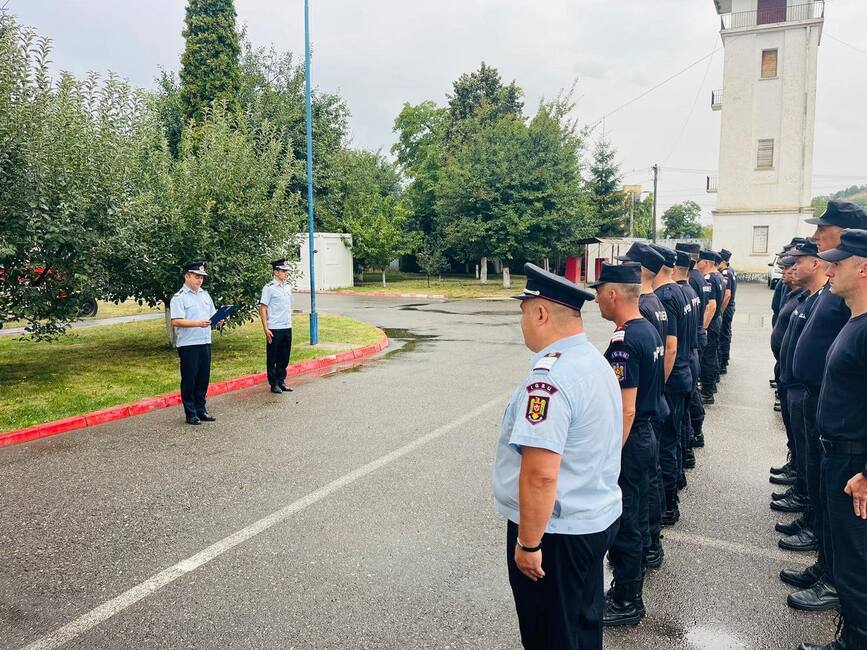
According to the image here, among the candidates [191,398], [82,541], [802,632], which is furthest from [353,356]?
[802,632]

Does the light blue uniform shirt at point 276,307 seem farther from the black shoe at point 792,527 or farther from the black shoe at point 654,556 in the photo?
the black shoe at point 792,527

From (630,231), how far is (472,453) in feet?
155

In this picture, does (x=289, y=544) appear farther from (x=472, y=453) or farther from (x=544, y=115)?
(x=544, y=115)

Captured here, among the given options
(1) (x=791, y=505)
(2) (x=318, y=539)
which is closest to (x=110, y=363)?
(2) (x=318, y=539)

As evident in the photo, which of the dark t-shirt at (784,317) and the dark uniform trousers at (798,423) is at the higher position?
the dark t-shirt at (784,317)

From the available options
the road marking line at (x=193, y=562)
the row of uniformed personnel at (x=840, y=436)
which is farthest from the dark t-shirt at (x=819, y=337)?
the road marking line at (x=193, y=562)

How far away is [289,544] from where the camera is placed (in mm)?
4461

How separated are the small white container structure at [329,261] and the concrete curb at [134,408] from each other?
64.0 feet

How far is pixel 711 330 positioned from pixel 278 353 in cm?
652

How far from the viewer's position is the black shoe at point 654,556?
418 centimetres

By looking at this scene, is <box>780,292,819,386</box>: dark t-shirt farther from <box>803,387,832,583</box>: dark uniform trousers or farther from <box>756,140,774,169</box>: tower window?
<box>756,140,774,169</box>: tower window

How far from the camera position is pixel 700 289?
7816mm

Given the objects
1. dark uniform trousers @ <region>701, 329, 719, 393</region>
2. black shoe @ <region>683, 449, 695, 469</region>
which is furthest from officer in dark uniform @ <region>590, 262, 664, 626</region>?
dark uniform trousers @ <region>701, 329, 719, 393</region>

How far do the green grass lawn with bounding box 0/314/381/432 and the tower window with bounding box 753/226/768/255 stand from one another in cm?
2913
